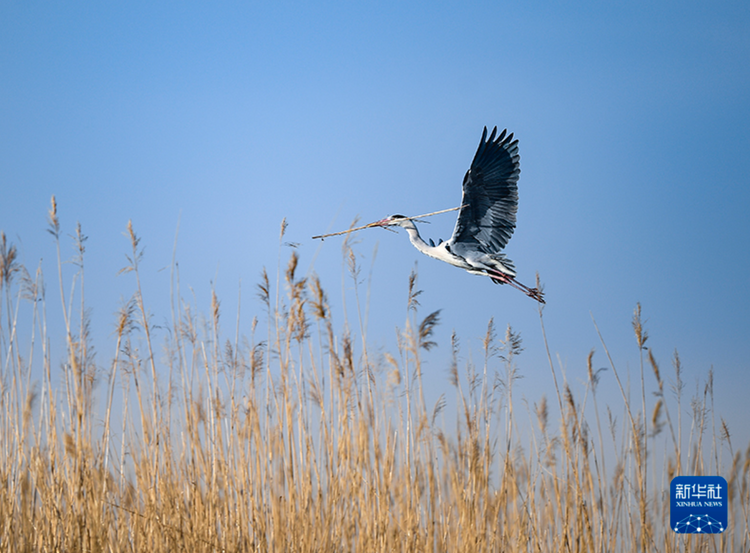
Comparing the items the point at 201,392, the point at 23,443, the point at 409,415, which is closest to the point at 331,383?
the point at 409,415

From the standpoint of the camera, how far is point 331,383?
3.07m

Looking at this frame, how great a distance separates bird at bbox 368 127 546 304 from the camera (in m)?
2.84

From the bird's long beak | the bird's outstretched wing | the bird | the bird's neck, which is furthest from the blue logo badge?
the bird's long beak

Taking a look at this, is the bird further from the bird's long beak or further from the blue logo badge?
the blue logo badge

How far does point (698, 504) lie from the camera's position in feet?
10.8

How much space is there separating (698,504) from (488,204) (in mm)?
2025

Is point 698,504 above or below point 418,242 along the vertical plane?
below

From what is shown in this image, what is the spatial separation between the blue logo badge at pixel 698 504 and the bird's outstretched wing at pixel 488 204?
172 cm

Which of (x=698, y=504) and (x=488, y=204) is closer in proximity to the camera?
(x=488, y=204)

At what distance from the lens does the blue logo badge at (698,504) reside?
3.26 meters

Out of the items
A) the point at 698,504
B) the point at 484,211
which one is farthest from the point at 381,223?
the point at 698,504

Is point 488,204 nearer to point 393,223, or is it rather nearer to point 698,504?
point 393,223

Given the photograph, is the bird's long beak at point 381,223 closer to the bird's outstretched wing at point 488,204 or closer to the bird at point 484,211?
the bird at point 484,211

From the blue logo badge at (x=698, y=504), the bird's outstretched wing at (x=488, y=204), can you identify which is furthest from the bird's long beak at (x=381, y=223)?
the blue logo badge at (x=698, y=504)
